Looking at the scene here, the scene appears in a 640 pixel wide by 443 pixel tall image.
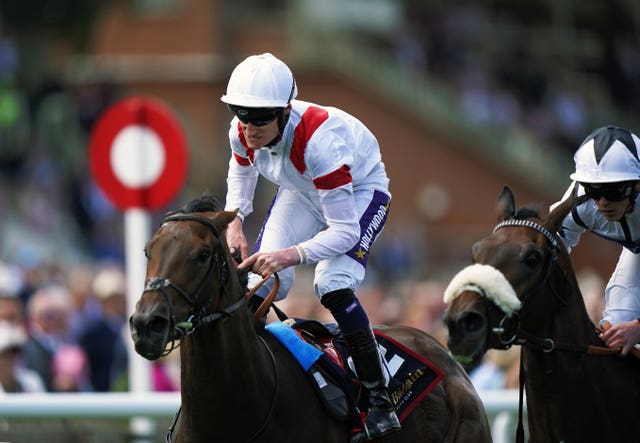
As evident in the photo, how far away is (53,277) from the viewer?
1488cm

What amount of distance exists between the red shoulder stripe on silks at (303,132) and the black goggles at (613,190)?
1245 millimetres

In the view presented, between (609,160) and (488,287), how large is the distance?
87 centimetres

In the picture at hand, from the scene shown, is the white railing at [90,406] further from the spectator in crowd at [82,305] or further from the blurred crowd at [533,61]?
the blurred crowd at [533,61]

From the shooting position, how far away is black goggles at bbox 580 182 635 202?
19.3 feet

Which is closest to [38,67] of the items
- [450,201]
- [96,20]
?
[96,20]

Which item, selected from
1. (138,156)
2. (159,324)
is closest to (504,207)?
(159,324)

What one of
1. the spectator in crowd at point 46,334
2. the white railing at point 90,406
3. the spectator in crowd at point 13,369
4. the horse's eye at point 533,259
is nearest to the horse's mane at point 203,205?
the horse's eye at point 533,259

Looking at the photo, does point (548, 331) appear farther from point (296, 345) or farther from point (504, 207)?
point (296, 345)

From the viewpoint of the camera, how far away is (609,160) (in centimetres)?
588

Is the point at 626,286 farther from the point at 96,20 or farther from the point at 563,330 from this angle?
the point at 96,20

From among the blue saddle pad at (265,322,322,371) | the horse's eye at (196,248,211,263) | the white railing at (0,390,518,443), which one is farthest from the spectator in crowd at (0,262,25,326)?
the horse's eye at (196,248,211,263)

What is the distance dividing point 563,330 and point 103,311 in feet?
21.3

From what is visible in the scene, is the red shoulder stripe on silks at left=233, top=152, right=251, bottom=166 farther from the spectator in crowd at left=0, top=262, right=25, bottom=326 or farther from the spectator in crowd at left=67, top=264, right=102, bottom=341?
the spectator in crowd at left=67, top=264, right=102, bottom=341

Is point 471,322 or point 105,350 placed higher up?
point 471,322
